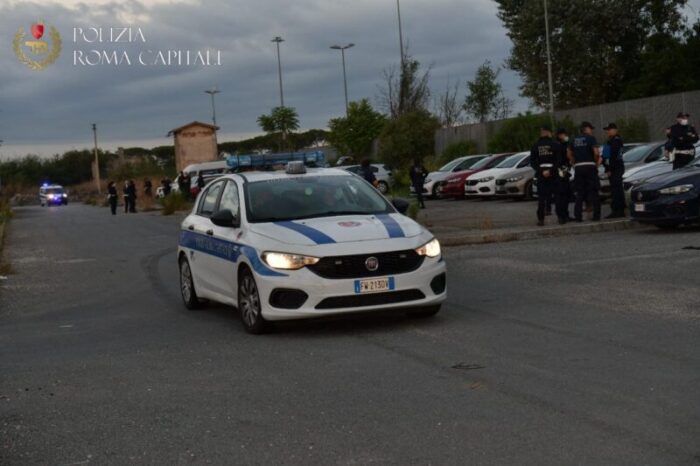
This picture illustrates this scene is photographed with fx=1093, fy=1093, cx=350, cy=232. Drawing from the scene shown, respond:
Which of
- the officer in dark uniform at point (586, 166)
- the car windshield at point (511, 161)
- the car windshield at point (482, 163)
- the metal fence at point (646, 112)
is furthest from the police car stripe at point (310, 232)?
the metal fence at point (646, 112)

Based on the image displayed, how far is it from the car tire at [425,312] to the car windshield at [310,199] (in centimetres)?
106

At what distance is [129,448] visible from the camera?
6.02m

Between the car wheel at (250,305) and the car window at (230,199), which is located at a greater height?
the car window at (230,199)

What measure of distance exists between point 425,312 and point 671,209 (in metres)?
8.20

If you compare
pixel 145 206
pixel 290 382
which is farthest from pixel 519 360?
pixel 145 206

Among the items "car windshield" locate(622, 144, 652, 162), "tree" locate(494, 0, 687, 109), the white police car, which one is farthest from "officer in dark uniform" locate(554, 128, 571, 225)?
"tree" locate(494, 0, 687, 109)

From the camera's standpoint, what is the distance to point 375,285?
955 cm

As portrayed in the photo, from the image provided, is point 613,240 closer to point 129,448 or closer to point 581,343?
point 581,343

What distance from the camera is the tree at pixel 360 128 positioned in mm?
62812

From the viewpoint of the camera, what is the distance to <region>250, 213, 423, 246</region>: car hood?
9.71 m

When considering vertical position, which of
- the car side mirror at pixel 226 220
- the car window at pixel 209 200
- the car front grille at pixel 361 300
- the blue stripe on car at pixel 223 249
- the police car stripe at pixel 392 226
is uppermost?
the car window at pixel 209 200

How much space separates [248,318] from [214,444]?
4.08 metres

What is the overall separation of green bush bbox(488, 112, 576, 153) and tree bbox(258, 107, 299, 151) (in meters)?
29.4

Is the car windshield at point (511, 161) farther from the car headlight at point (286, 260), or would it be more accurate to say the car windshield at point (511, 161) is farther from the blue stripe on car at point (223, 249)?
the car headlight at point (286, 260)
